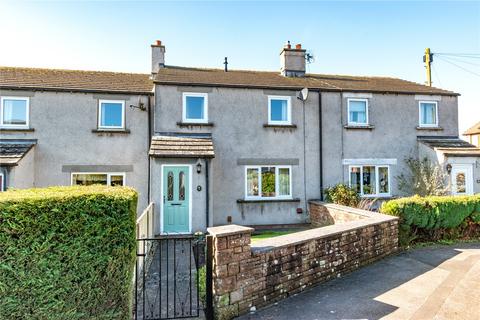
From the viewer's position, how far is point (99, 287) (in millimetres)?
4082

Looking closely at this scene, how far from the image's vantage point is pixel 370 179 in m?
14.2

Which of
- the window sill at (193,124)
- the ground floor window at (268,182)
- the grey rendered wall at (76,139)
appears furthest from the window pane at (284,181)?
the grey rendered wall at (76,139)

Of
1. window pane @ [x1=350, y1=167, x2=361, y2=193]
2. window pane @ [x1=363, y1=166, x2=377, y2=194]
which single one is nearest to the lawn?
window pane @ [x1=350, y1=167, x2=361, y2=193]

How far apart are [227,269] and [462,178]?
14010 mm

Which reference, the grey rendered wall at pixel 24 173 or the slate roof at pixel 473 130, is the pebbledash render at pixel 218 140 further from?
the slate roof at pixel 473 130

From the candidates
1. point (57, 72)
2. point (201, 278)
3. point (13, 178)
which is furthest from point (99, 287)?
point (57, 72)

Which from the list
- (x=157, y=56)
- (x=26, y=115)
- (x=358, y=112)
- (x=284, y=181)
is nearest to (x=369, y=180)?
(x=358, y=112)

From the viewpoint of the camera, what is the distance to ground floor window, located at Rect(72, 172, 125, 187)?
12500 millimetres

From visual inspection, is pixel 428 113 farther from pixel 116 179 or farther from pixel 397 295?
pixel 116 179

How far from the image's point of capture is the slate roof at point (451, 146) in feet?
43.5

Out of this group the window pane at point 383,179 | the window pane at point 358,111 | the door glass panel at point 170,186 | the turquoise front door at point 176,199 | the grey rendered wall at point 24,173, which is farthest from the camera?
the window pane at point 358,111

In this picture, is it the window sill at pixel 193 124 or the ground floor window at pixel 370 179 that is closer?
the window sill at pixel 193 124

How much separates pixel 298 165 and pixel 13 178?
37.5 ft

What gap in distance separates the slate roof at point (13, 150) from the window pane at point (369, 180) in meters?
14.8
